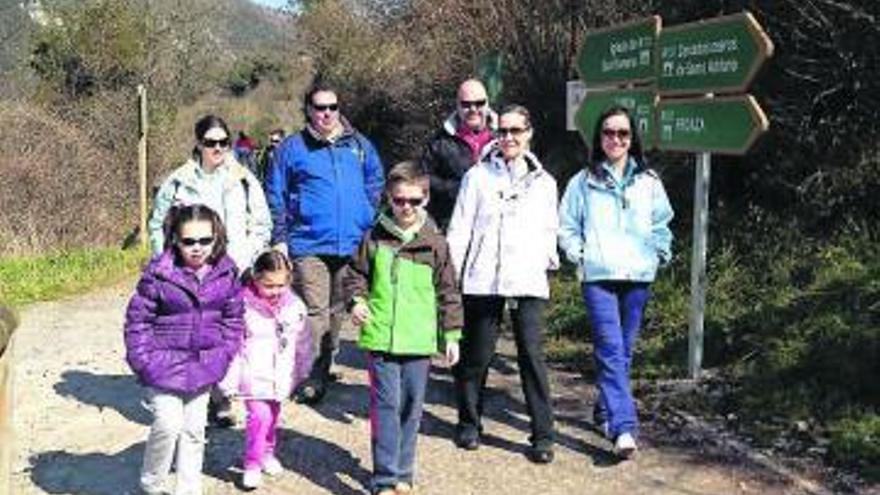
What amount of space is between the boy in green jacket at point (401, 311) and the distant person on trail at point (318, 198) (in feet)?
4.41

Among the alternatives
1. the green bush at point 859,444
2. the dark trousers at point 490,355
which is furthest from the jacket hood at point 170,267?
the green bush at point 859,444

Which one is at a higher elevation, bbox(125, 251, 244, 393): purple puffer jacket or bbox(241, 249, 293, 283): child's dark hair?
bbox(241, 249, 293, 283): child's dark hair

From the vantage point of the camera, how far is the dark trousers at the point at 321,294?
22.7ft

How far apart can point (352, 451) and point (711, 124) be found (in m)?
2.88

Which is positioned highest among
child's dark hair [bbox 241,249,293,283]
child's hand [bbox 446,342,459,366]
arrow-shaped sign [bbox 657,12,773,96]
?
arrow-shaped sign [bbox 657,12,773,96]

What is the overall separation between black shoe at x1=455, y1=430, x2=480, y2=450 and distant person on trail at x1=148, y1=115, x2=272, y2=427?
1421 mm

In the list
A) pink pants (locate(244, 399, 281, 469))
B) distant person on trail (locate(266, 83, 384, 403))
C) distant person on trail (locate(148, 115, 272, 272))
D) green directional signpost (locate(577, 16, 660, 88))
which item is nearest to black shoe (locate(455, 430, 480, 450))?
pink pants (locate(244, 399, 281, 469))

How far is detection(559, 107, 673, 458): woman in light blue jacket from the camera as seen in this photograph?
601 centimetres

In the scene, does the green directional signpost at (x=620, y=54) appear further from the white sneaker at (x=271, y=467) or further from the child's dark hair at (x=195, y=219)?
the white sneaker at (x=271, y=467)

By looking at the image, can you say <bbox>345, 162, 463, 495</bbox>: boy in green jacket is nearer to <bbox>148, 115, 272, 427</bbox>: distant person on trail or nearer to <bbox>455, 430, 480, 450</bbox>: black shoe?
<bbox>455, 430, 480, 450</bbox>: black shoe

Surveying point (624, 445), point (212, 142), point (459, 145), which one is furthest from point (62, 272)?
point (624, 445)

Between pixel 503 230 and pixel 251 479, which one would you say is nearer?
pixel 251 479

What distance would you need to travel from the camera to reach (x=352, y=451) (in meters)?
6.18

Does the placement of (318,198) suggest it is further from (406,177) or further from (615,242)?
(615,242)
